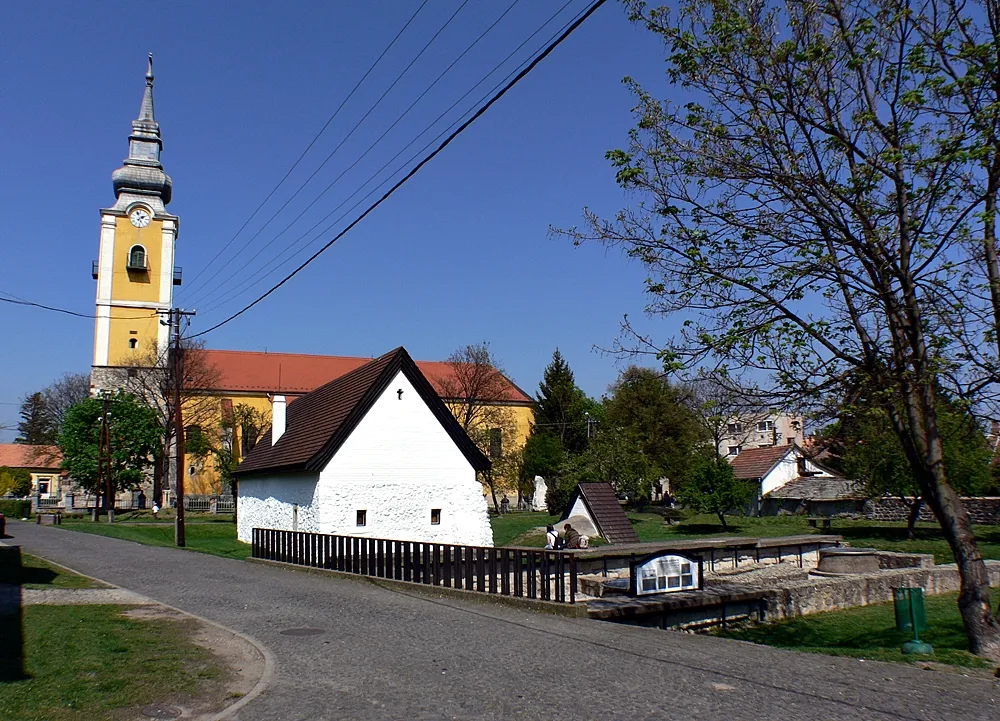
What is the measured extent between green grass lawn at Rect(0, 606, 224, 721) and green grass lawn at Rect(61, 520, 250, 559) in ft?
58.4

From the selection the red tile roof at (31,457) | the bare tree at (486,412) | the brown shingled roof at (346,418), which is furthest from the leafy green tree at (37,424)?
the brown shingled roof at (346,418)

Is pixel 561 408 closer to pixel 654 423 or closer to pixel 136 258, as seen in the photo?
pixel 654 423

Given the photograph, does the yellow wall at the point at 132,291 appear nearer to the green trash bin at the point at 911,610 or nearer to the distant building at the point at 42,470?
the distant building at the point at 42,470

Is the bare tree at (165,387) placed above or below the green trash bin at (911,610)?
above

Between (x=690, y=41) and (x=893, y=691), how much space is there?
8128 mm

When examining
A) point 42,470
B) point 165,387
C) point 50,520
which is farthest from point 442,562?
point 42,470

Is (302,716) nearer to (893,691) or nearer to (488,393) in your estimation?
(893,691)

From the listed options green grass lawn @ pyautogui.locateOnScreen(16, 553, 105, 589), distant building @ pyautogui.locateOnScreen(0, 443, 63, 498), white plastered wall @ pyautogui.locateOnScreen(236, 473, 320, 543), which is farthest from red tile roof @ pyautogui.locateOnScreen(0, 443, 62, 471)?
green grass lawn @ pyautogui.locateOnScreen(16, 553, 105, 589)

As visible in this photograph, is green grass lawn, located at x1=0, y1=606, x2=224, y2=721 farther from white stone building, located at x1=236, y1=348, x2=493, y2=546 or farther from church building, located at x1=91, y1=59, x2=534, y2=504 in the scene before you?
church building, located at x1=91, y1=59, x2=534, y2=504

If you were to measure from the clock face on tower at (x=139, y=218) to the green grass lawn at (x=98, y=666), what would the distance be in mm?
62795

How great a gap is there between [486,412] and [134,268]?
30.8m

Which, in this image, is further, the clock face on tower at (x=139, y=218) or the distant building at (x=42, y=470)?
the distant building at (x=42, y=470)

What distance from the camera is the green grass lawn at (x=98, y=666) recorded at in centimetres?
680

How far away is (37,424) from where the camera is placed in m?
105
